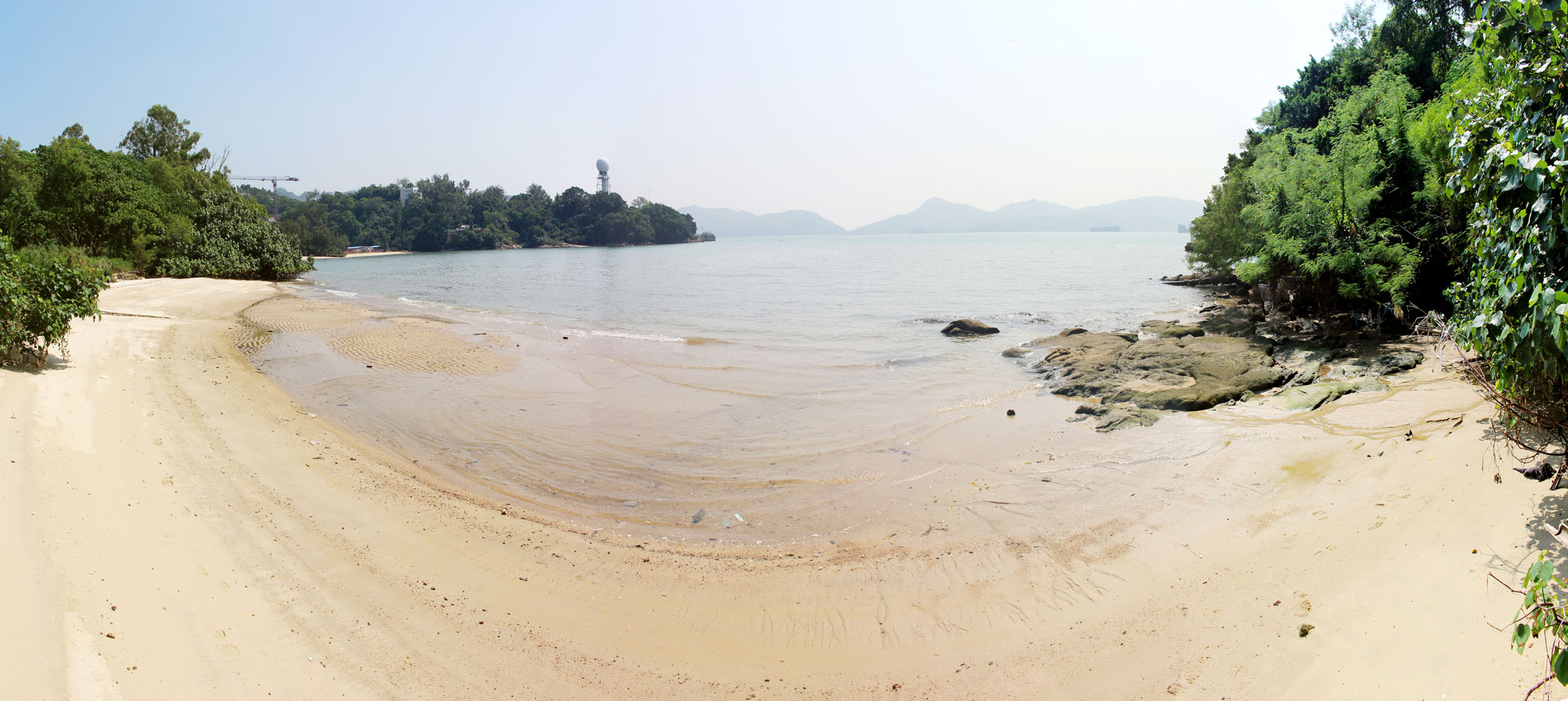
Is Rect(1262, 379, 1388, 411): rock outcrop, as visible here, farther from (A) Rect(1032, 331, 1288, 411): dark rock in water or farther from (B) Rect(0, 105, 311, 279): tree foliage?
(B) Rect(0, 105, 311, 279): tree foliage

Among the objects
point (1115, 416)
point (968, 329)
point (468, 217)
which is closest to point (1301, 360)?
point (1115, 416)

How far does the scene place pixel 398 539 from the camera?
6.54 m

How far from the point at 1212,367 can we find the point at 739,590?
434 inches

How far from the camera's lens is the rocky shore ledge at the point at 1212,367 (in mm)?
10914

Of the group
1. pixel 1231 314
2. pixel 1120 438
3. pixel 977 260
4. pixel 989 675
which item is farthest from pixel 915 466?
pixel 977 260

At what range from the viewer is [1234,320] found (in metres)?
21.5

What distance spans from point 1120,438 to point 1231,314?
17.2 meters

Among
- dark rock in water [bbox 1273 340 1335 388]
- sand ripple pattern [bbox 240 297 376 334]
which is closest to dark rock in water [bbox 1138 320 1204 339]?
dark rock in water [bbox 1273 340 1335 388]

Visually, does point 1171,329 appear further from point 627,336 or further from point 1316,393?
point 627,336

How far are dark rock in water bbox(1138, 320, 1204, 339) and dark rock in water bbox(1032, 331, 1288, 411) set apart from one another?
295 centimetres

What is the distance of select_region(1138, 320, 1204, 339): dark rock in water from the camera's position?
19.0 metres

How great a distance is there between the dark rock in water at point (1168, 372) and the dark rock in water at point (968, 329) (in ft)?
16.3

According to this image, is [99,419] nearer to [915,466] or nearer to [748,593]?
[748,593]

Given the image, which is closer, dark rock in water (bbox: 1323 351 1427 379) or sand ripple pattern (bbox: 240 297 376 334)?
dark rock in water (bbox: 1323 351 1427 379)
